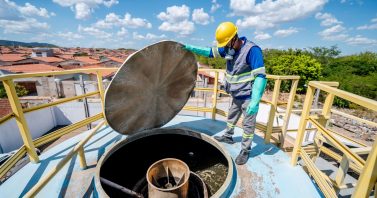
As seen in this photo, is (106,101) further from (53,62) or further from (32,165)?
(53,62)

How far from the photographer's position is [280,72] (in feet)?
94.6

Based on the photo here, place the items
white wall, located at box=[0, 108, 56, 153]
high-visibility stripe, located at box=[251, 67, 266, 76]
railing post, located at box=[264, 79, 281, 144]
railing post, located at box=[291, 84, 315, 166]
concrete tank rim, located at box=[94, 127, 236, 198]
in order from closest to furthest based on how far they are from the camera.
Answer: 1. concrete tank rim, located at box=[94, 127, 236, 198]
2. railing post, located at box=[291, 84, 315, 166]
3. high-visibility stripe, located at box=[251, 67, 266, 76]
4. railing post, located at box=[264, 79, 281, 144]
5. white wall, located at box=[0, 108, 56, 153]

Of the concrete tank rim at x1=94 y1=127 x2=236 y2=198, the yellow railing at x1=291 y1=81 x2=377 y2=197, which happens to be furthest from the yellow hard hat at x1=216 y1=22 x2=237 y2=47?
the concrete tank rim at x1=94 y1=127 x2=236 y2=198

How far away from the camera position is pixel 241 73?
2592mm

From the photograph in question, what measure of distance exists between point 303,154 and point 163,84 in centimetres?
210

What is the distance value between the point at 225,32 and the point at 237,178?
5.74ft

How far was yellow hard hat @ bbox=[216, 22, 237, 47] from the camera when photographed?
8.04 ft

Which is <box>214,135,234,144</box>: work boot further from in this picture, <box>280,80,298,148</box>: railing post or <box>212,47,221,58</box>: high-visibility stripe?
<box>212,47,221,58</box>: high-visibility stripe

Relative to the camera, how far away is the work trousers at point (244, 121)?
8.48 ft

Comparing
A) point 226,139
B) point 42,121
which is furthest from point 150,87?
point 42,121

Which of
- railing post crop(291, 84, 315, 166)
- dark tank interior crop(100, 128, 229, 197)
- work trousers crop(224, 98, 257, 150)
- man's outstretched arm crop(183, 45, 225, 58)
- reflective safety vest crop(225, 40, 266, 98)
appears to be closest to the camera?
railing post crop(291, 84, 315, 166)

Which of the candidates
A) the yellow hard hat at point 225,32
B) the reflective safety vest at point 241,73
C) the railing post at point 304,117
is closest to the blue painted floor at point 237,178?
the railing post at point 304,117

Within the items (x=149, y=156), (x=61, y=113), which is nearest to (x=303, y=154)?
(x=149, y=156)

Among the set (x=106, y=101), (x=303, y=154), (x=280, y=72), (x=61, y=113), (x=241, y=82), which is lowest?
(x=61, y=113)
